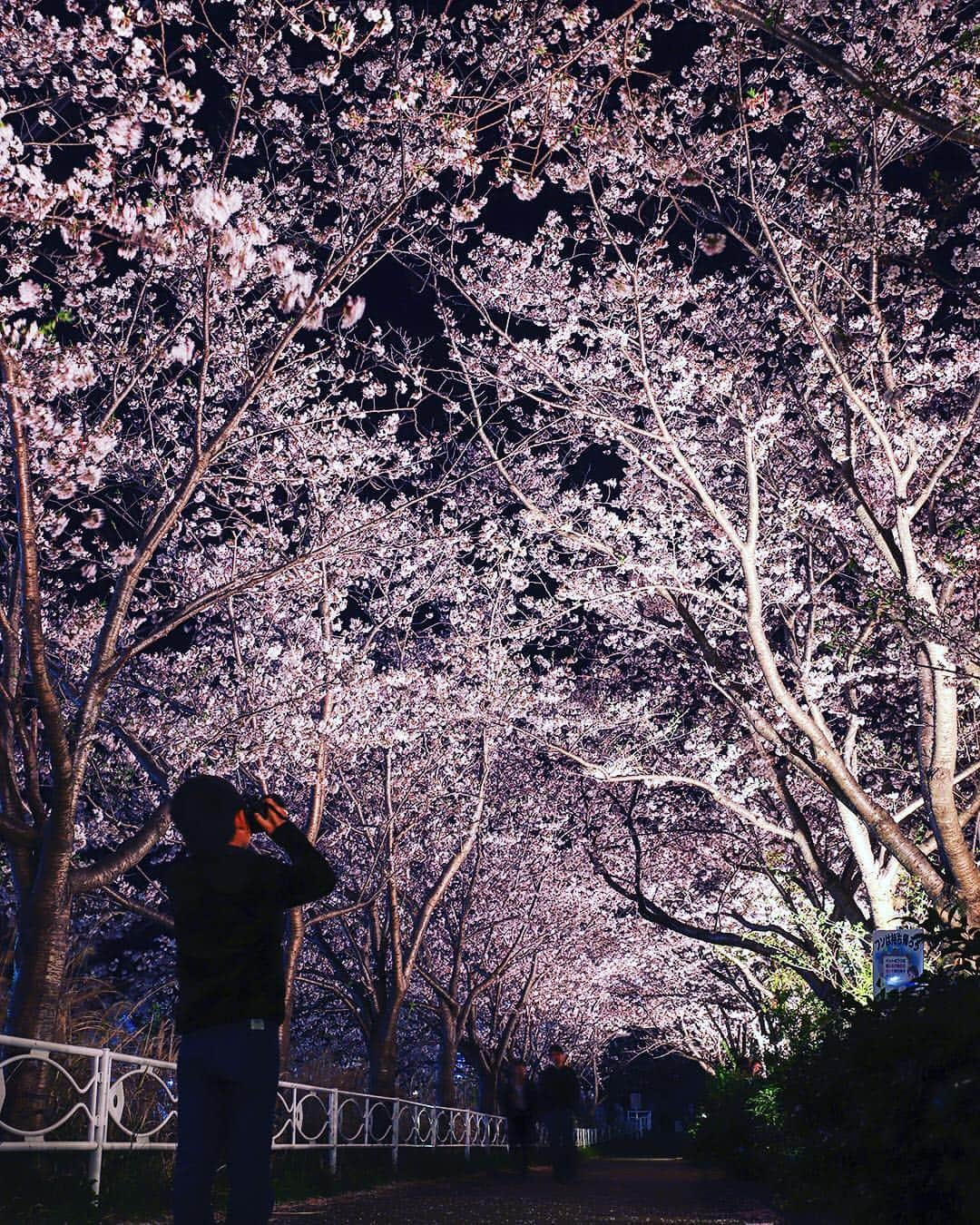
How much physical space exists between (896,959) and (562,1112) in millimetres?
8046

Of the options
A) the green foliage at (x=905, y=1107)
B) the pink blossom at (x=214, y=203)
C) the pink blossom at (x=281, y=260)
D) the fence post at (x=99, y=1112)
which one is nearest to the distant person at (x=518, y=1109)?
the fence post at (x=99, y=1112)

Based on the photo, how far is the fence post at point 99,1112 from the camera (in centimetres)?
726

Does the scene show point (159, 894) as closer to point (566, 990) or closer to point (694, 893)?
point (694, 893)

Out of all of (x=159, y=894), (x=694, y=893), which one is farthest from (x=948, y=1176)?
(x=694, y=893)

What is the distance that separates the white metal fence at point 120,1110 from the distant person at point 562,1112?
2.21m

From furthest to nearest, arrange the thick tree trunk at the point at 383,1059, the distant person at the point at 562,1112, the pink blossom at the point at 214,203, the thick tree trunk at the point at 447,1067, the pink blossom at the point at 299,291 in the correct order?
1. the thick tree trunk at the point at 447,1067
2. the thick tree trunk at the point at 383,1059
3. the distant person at the point at 562,1112
4. the pink blossom at the point at 299,291
5. the pink blossom at the point at 214,203

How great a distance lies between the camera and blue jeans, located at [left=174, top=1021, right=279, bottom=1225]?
11.6 feet

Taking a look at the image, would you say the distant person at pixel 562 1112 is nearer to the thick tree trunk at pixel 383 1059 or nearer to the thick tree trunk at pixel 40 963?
the thick tree trunk at pixel 383 1059

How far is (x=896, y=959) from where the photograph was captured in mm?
10570

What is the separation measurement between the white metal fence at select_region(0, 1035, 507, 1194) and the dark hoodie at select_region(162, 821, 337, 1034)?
2933 millimetres

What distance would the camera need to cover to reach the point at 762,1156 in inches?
594

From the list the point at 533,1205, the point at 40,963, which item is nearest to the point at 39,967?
the point at 40,963

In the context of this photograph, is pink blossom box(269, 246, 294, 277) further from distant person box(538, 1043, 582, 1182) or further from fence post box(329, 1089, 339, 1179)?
distant person box(538, 1043, 582, 1182)

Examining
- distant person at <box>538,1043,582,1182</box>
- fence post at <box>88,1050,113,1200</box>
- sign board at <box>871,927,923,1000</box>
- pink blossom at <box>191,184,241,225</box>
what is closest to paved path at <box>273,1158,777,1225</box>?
distant person at <box>538,1043,582,1182</box>
